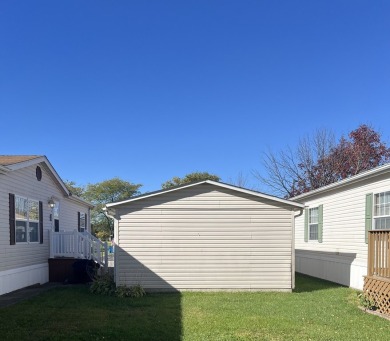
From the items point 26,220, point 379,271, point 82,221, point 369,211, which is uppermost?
point 369,211

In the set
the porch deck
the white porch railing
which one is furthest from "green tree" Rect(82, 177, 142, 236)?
the porch deck

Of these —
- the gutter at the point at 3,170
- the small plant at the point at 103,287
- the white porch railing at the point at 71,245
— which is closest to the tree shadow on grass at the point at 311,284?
the small plant at the point at 103,287

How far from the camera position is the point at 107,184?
43719 mm

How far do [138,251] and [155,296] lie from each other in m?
1.29

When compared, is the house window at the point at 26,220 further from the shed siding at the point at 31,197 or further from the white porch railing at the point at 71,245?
the white porch railing at the point at 71,245

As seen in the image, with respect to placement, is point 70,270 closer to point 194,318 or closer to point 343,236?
point 194,318

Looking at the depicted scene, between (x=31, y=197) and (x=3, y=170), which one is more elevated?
(x=3, y=170)

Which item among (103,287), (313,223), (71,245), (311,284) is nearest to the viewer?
(103,287)

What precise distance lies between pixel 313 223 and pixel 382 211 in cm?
485

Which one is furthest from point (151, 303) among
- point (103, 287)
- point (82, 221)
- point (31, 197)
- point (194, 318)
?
point (82, 221)

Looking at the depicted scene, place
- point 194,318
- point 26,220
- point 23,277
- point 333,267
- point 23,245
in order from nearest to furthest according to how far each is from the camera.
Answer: point 194,318 → point 23,277 → point 23,245 → point 26,220 → point 333,267

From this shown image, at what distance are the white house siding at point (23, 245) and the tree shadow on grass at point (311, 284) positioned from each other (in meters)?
7.44

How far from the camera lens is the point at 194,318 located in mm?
7285

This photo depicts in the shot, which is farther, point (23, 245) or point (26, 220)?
point (26, 220)
